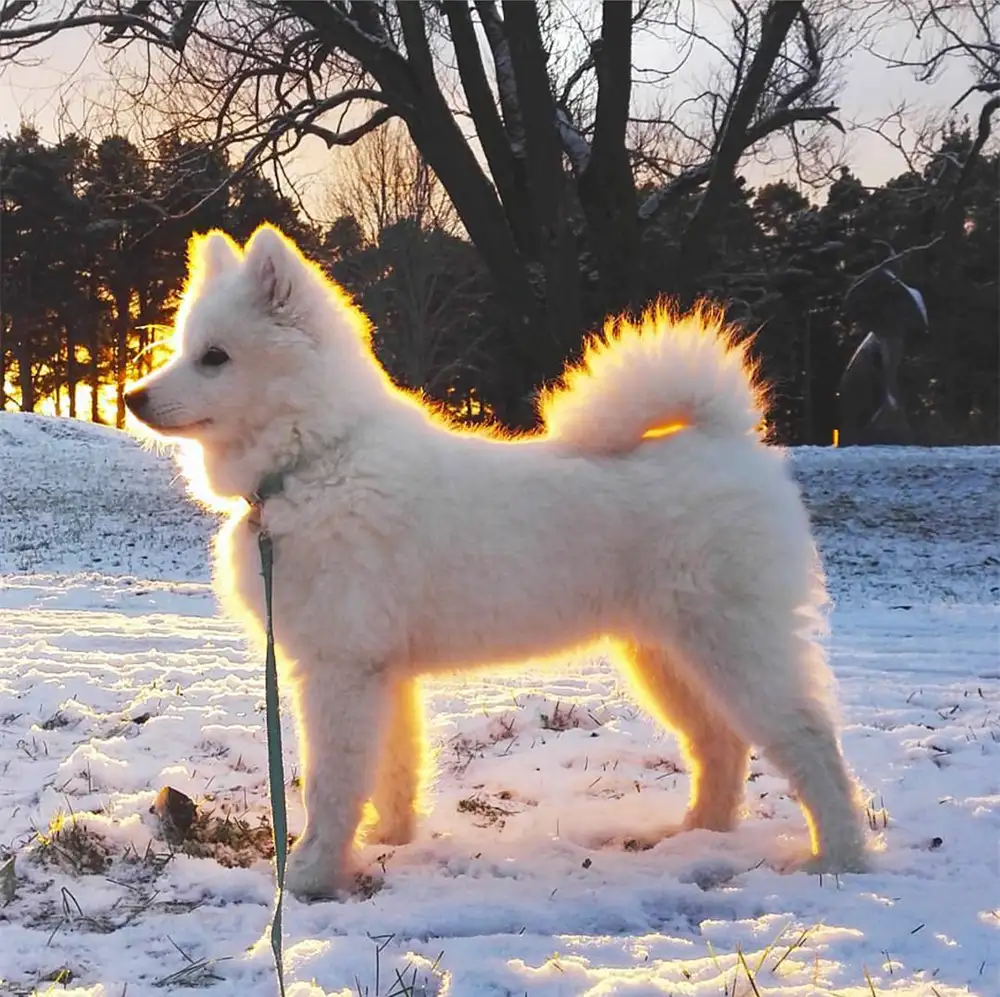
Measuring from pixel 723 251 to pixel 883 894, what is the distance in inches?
1023

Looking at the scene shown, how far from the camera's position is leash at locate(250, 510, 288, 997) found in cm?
198

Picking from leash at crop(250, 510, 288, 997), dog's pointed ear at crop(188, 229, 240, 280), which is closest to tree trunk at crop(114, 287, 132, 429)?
dog's pointed ear at crop(188, 229, 240, 280)

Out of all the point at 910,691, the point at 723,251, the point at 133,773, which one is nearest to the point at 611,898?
the point at 133,773

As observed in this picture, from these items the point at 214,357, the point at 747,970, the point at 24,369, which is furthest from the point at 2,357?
the point at 747,970

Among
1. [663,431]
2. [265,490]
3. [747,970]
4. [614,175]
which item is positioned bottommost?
[747,970]

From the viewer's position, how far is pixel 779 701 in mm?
2826

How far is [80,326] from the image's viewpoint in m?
29.0

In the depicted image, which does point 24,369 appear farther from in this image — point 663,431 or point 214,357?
point 663,431

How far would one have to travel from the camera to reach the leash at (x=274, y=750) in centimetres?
198

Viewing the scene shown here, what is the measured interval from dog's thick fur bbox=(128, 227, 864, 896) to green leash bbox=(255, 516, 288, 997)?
0.06 m

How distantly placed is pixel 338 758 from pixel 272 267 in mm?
1411

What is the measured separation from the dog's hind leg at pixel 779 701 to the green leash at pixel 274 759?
3.97ft

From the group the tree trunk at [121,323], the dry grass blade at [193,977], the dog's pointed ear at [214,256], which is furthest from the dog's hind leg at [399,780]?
the tree trunk at [121,323]

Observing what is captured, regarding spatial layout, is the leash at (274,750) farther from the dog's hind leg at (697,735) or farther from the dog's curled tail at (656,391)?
the dog's hind leg at (697,735)
